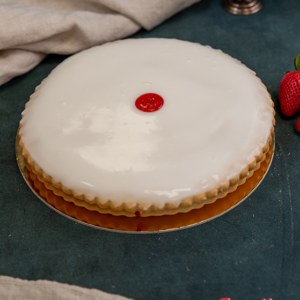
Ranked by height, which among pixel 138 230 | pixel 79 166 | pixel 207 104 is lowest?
pixel 138 230

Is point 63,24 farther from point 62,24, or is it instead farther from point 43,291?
point 43,291

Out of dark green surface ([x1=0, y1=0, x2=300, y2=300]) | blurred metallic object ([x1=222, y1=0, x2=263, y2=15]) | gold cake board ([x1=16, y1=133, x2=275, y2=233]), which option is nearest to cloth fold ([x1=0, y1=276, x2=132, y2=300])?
dark green surface ([x1=0, y1=0, x2=300, y2=300])

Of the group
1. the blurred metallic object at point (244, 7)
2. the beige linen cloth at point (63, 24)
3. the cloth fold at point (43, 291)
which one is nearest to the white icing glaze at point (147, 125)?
the cloth fold at point (43, 291)

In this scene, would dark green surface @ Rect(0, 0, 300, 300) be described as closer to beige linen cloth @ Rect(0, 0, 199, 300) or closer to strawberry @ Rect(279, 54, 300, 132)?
strawberry @ Rect(279, 54, 300, 132)

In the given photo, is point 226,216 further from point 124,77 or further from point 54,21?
point 54,21

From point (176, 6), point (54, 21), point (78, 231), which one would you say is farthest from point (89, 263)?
point (176, 6)

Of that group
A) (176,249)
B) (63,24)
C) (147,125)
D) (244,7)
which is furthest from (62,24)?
(176,249)
